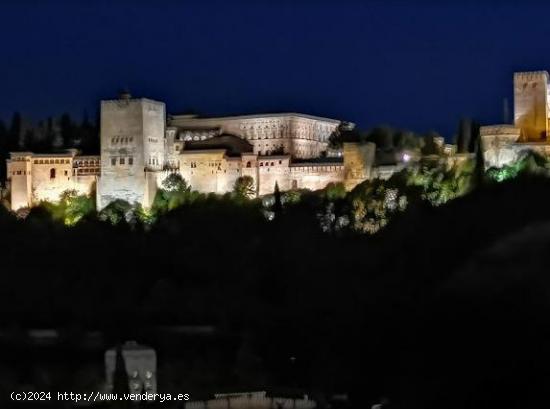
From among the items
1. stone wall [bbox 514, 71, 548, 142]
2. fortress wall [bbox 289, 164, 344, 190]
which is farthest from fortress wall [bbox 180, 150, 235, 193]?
stone wall [bbox 514, 71, 548, 142]

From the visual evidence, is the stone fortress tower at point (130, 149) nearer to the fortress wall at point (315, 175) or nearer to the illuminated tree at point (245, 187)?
the illuminated tree at point (245, 187)

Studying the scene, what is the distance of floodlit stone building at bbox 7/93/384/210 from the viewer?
54.9m

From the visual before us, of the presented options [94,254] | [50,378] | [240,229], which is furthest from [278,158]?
[50,378]

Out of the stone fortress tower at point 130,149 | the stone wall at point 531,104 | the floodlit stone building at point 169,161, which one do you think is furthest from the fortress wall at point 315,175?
the stone wall at point 531,104

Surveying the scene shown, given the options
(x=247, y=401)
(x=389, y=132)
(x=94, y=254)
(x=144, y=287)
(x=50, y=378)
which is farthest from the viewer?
(x=389, y=132)

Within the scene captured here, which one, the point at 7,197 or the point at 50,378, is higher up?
the point at 7,197

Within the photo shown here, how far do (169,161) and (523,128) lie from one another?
40.9 feet

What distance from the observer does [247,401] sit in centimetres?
3381

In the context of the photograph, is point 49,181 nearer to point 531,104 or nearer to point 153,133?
point 153,133

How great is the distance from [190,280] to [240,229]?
497 cm

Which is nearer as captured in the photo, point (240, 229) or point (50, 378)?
point (50, 378)

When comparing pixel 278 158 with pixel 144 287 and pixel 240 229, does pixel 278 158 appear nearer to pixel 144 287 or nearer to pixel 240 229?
pixel 240 229

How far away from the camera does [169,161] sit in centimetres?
5684

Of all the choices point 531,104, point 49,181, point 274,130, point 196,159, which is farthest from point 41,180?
point 531,104
